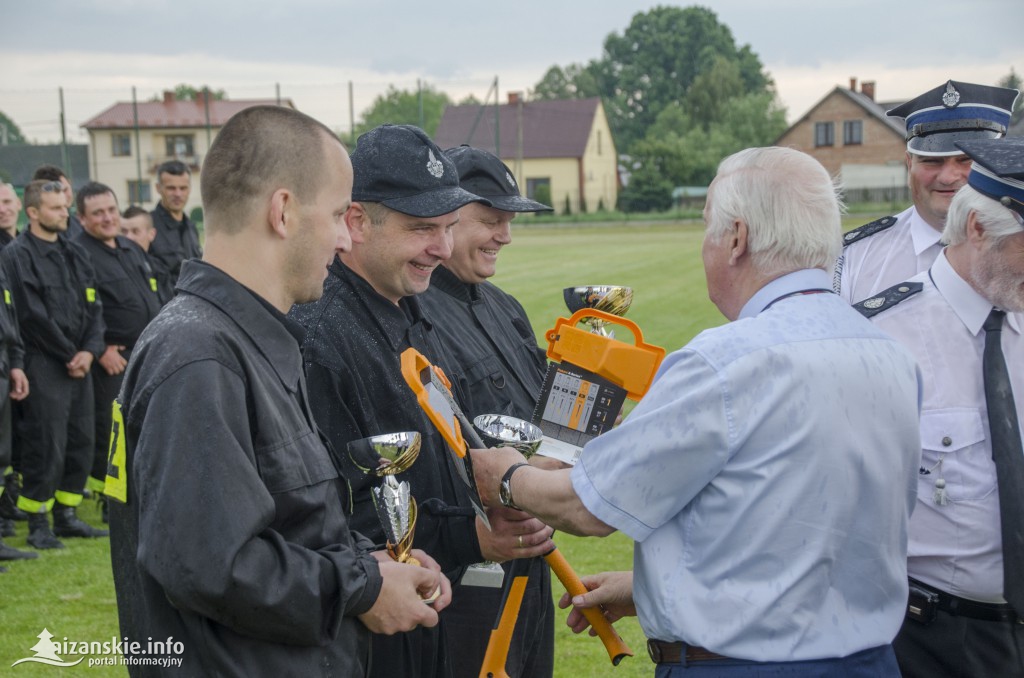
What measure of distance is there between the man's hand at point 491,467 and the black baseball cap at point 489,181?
1.58m

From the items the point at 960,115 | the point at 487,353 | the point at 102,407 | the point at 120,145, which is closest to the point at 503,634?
the point at 487,353

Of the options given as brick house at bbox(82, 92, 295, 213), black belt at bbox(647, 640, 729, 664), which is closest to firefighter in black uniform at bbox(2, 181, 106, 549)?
black belt at bbox(647, 640, 729, 664)

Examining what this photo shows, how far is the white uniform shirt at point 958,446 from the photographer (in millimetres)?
2920

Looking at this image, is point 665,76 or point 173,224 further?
point 665,76

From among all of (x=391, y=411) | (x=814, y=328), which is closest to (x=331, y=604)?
(x=391, y=411)

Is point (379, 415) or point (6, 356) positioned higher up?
point (379, 415)

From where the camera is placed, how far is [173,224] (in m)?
10.1

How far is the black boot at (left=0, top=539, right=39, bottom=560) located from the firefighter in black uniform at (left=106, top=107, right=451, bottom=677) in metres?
5.30

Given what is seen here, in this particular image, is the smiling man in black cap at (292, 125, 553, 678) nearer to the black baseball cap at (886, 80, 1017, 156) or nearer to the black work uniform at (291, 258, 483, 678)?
the black work uniform at (291, 258, 483, 678)

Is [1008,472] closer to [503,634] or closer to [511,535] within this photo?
[511,535]

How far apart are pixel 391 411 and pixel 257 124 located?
1.08 metres

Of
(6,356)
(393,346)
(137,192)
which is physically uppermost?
(137,192)

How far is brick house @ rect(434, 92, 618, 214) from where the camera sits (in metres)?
59.4

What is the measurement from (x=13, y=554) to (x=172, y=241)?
3.96 meters
